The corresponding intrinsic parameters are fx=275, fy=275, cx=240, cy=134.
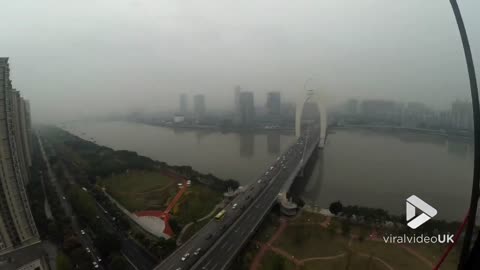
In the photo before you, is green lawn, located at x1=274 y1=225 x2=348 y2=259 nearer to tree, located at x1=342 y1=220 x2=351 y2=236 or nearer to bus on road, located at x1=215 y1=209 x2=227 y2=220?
tree, located at x1=342 y1=220 x2=351 y2=236

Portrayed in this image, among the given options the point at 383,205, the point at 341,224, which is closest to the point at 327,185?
the point at 383,205

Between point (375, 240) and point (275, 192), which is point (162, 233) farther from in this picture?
point (375, 240)

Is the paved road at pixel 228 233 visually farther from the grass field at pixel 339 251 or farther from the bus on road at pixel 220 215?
the grass field at pixel 339 251

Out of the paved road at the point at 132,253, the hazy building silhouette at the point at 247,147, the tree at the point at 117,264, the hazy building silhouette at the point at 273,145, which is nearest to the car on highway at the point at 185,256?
the paved road at the point at 132,253

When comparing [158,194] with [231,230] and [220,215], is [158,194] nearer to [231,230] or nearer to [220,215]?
[220,215]

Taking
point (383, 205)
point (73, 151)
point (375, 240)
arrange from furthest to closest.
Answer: point (73, 151) → point (383, 205) → point (375, 240)

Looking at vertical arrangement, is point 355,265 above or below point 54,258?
above

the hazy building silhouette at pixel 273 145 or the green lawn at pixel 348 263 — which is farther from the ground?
the green lawn at pixel 348 263
